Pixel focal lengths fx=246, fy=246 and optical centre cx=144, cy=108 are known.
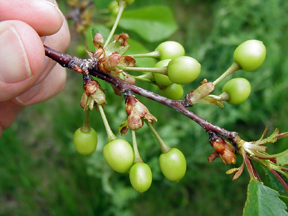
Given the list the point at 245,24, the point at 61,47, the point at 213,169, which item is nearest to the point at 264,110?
the point at 213,169

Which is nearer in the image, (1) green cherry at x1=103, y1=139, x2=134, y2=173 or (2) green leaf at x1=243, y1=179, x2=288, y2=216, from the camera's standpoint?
(2) green leaf at x1=243, y1=179, x2=288, y2=216

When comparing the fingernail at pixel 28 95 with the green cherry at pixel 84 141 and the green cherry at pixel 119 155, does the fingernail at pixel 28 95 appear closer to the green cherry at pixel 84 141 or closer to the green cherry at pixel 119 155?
the green cherry at pixel 84 141

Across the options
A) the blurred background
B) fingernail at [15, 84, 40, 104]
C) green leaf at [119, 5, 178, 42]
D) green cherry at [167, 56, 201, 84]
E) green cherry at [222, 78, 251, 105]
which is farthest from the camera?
the blurred background

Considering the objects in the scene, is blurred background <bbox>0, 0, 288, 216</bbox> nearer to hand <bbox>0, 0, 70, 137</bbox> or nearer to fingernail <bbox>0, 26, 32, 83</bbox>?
hand <bbox>0, 0, 70, 137</bbox>

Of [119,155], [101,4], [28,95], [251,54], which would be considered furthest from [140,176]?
[101,4]

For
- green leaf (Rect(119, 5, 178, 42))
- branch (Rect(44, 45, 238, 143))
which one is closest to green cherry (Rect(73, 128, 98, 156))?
branch (Rect(44, 45, 238, 143))

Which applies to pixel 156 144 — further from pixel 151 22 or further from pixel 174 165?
pixel 174 165
